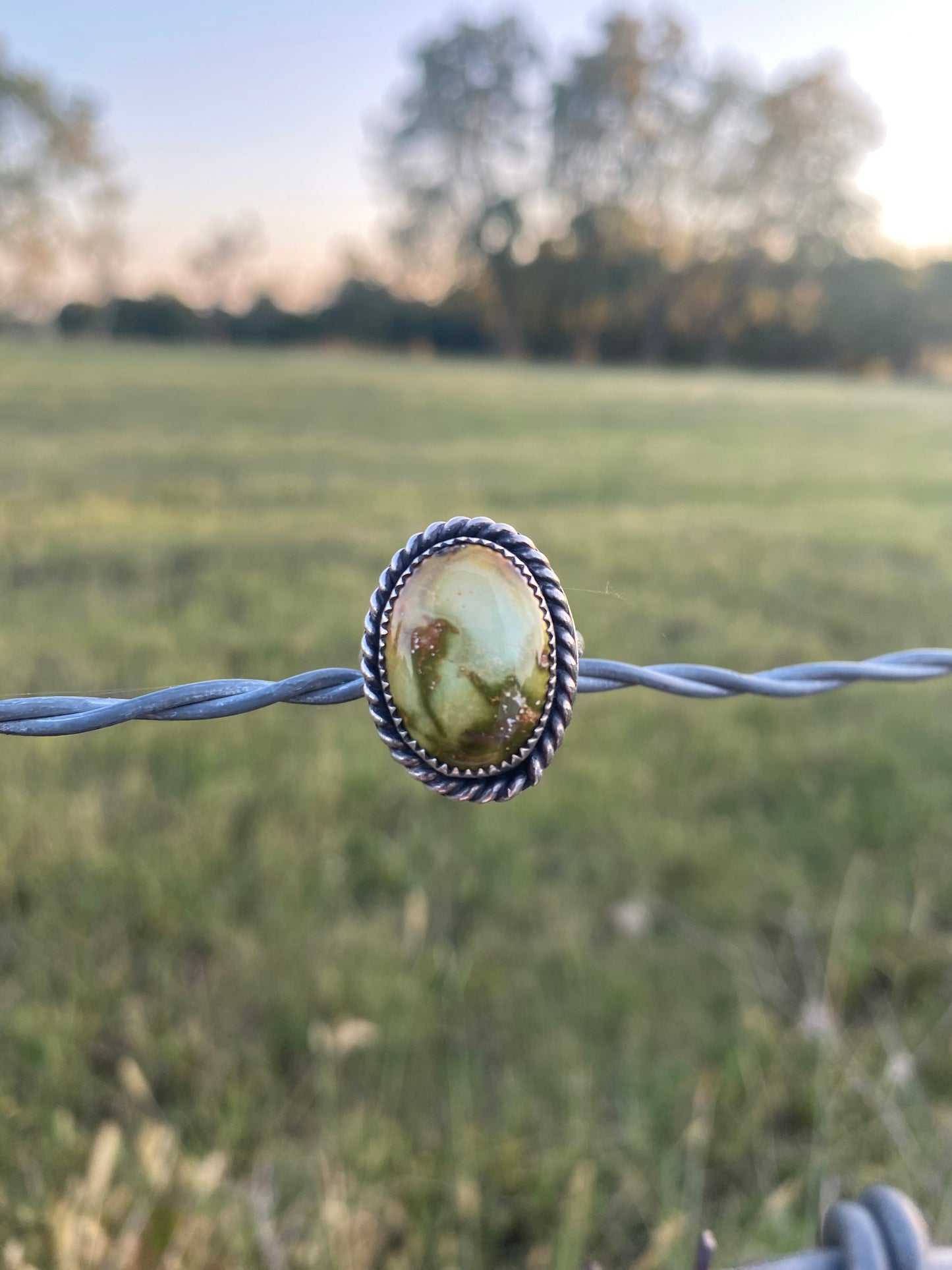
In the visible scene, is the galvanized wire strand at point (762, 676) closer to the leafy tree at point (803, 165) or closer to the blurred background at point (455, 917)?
the blurred background at point (455, 917)

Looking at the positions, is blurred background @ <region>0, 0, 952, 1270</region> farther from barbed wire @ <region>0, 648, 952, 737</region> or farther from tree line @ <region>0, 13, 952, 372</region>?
tree line @ <region>0, 13, 952, 372</region>

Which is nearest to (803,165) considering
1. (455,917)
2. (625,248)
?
(625,248)

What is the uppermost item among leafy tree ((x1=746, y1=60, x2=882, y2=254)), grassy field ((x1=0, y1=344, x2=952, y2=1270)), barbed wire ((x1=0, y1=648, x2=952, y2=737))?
leafy tree ((x1=746, y1=60, x2=882, y2=254))

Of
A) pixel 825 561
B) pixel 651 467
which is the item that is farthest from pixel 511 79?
pixel 825 561

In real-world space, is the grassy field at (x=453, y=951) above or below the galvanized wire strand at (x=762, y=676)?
below

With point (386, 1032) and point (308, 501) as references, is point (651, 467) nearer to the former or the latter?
point (308, 501)

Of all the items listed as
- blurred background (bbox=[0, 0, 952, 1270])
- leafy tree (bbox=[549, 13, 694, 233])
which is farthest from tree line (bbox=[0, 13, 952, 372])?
blurred background (bbox=[0, 0, 952, 1270])

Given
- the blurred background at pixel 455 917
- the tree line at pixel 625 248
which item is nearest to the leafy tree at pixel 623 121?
the tree line at pixel 625 248
